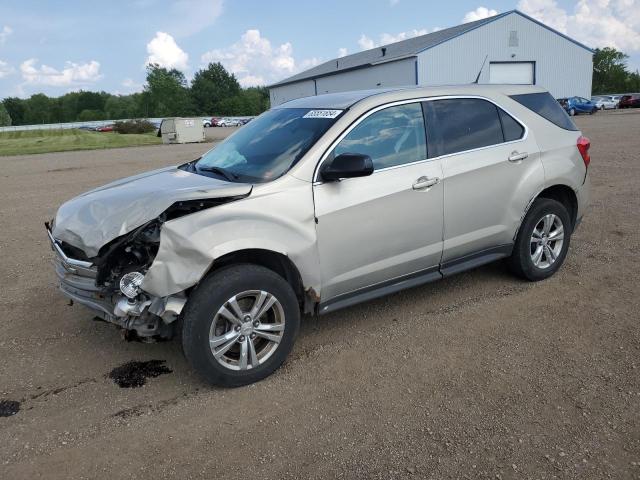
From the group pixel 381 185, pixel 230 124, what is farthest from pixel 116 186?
pixel 230 124

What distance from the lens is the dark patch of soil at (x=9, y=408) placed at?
3402mm

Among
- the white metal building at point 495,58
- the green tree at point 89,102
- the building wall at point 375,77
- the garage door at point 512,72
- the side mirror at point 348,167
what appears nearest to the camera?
the side mirror at point 348,167

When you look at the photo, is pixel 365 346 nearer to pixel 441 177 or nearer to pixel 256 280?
pixel 256 280

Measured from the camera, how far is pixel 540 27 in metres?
45.6

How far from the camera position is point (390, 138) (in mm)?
4164

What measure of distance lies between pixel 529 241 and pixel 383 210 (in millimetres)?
1786

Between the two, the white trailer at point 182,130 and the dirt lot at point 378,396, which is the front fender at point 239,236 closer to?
the dirt lot at point 378,396

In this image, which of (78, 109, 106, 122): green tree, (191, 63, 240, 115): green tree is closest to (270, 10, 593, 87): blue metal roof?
(191, 63, 240, 115): green tree

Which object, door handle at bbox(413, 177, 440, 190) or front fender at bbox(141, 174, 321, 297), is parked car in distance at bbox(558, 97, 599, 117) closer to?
door handle at bbox(413, 177, 440, 190)

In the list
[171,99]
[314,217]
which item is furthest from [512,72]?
[171,99]

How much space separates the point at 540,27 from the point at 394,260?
48.8 m

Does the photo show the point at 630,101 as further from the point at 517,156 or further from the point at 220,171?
the point at 220,171

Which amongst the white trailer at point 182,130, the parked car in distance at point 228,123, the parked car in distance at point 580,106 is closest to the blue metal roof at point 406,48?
the parked car in distance at point 580,106

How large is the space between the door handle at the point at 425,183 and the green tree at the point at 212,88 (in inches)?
4023
